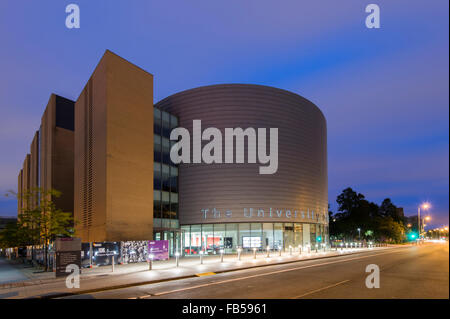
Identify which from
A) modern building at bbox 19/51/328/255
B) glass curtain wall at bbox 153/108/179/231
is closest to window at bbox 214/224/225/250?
modern building at bbox 19/51/328/255

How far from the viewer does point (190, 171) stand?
5106cm

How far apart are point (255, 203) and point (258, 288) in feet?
120

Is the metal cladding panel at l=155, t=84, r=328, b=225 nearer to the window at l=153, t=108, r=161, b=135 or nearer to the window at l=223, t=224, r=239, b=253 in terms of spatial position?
the window at l=223, t=224, r=239, b=253

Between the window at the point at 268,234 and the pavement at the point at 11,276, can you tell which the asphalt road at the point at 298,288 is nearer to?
the pavement at the point at 11,276

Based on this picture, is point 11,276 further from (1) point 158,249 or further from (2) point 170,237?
(2) point 170,237

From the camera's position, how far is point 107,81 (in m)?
35.7

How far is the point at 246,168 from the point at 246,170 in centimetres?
29

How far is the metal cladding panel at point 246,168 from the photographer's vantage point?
50688 mm

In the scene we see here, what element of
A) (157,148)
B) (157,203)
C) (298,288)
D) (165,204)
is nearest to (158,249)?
(157,203)

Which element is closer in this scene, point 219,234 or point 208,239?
point 208,239

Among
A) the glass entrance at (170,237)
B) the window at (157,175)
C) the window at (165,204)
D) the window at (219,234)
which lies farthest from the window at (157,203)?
the window at (219,234)

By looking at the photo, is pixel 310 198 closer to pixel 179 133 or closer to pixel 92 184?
pixel 179 133

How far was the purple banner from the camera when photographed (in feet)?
96.9

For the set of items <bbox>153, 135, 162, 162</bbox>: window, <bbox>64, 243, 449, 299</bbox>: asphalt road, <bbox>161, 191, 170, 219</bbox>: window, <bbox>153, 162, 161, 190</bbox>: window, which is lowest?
<bbox>64, 243, 449, 299</bbox>: asphalt road
